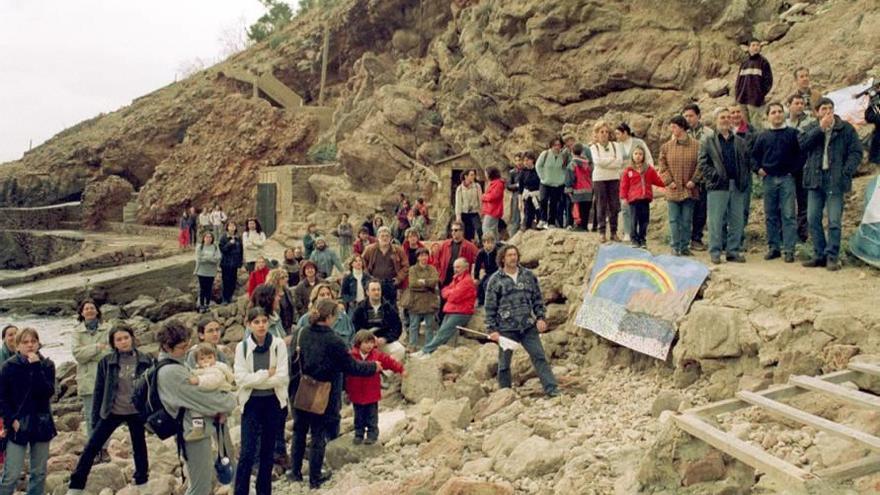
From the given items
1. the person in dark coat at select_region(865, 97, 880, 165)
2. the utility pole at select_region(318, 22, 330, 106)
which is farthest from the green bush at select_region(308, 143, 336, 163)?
the person in dark coat at select_region(865, 97, 880, 165)

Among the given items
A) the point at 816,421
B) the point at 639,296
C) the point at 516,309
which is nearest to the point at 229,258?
the point at 516,309

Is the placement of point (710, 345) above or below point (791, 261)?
below

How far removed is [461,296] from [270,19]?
1772 inches

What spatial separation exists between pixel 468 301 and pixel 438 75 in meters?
15.7

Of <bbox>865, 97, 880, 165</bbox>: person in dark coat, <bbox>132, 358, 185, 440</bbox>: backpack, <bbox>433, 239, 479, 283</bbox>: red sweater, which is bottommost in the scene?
<bbox>132, 358, 185, 440</bbox>: backpack

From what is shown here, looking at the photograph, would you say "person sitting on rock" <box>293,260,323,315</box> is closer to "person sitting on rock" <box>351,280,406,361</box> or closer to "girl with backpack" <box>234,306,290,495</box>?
"person sitting on rock" <box>351,280,406,361</box>

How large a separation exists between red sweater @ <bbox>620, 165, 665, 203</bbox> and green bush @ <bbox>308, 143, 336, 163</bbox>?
20198 millimetres

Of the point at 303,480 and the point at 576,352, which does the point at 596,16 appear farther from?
the point at 303,480

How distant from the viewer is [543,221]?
466 inches

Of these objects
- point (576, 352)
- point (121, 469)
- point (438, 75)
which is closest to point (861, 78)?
point (576, 352)

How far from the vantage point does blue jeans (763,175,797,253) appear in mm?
7941

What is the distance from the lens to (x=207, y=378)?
17.4 ft

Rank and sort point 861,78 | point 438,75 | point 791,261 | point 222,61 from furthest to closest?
point 222,61, point 438,75, point 861,78, point 791,261

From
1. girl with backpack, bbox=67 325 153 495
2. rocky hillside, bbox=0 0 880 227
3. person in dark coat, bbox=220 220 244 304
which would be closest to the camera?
girl with backpack, bbox=67 325 153 495
